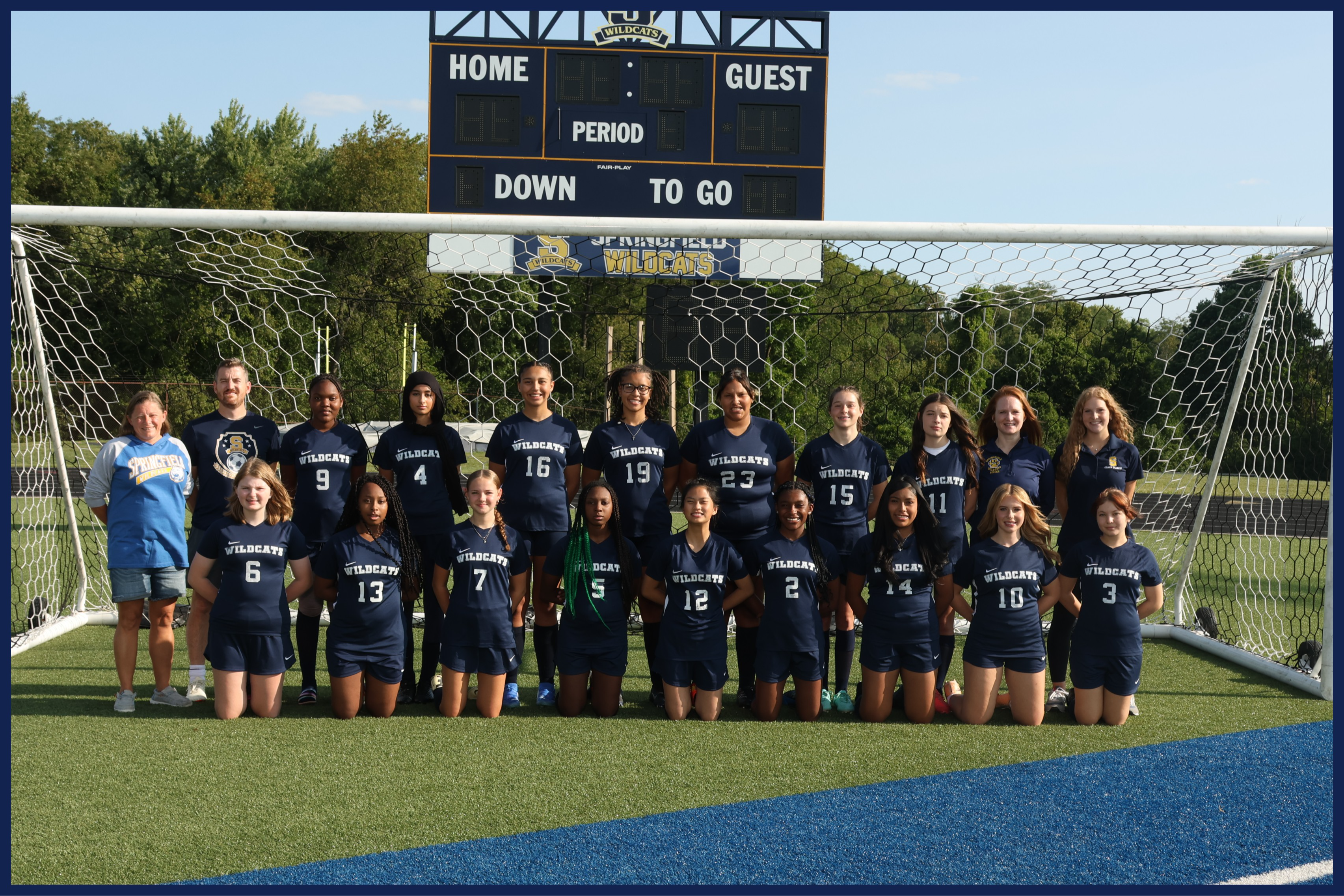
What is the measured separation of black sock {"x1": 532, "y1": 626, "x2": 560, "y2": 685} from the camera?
5.03m

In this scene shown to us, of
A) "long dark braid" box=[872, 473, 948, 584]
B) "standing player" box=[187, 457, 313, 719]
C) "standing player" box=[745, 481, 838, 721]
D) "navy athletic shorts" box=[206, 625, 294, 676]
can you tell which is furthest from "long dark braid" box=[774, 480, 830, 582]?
"navy athletic shorts" box=[206, 625, 294, 676]

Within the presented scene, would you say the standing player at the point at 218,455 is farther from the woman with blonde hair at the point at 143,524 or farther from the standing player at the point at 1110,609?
the standing player at the point at 1110,609

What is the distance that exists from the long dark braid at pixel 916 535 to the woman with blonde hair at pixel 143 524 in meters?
3.17

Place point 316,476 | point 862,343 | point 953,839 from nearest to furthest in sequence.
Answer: point 953,839 < point 316,476 < point 862,343

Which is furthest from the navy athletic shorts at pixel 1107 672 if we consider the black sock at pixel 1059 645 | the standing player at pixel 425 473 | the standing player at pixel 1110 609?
the standing player at pixel 425 473

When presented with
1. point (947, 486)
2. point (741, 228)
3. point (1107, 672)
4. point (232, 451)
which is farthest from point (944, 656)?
point (232, 451)

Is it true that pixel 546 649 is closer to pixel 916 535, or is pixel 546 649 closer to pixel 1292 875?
pixel 916 535

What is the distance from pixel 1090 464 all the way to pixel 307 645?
3.86 meters

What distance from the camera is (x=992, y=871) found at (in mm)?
3166

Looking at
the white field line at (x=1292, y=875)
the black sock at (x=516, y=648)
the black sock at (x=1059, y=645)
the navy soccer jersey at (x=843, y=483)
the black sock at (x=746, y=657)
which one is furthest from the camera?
the black sock at (x=1059, y=645)

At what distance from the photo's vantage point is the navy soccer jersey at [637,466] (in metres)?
4.94

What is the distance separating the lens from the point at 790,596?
468 centimetres

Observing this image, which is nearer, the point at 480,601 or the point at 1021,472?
the point at 480,601

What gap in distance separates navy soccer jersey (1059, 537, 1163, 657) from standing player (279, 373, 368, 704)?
3.42 m
